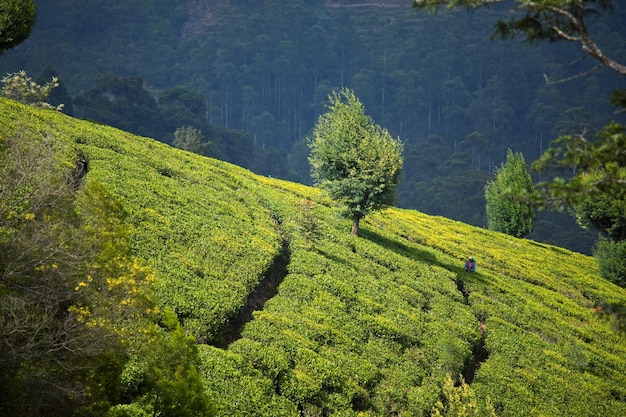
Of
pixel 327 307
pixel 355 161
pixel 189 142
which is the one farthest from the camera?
pixel 189 142

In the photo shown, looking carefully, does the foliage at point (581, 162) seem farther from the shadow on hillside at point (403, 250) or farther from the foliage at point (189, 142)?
the foliage at point (189, 142)

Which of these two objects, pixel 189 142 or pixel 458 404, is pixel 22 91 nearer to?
pixel 458 404

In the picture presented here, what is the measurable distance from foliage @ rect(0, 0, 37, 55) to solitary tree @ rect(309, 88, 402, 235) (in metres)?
20.9

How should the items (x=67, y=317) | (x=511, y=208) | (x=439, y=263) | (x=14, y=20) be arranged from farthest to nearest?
1. (x=511, y=208)
2. (x=439, y=263)
3. (x=14, y=20)
4. (x=67, y=317)

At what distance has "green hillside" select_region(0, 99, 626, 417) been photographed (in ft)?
77.2

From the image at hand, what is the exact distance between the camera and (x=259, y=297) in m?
29.3

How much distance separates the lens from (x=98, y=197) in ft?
67.7

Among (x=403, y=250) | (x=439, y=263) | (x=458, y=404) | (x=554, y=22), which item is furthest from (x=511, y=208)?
(x=554, y=22)

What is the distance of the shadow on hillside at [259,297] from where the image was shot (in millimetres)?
24709

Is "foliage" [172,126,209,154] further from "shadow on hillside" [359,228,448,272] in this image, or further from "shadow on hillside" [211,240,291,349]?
"shadow on hillside" [211,240,291,349]

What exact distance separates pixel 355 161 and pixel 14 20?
2480 centimetres

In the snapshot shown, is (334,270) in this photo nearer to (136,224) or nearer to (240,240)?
(240,240)

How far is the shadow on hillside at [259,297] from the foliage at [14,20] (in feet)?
73.0

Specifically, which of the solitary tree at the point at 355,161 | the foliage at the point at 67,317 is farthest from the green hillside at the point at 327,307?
the foliage at the point at 67,317
